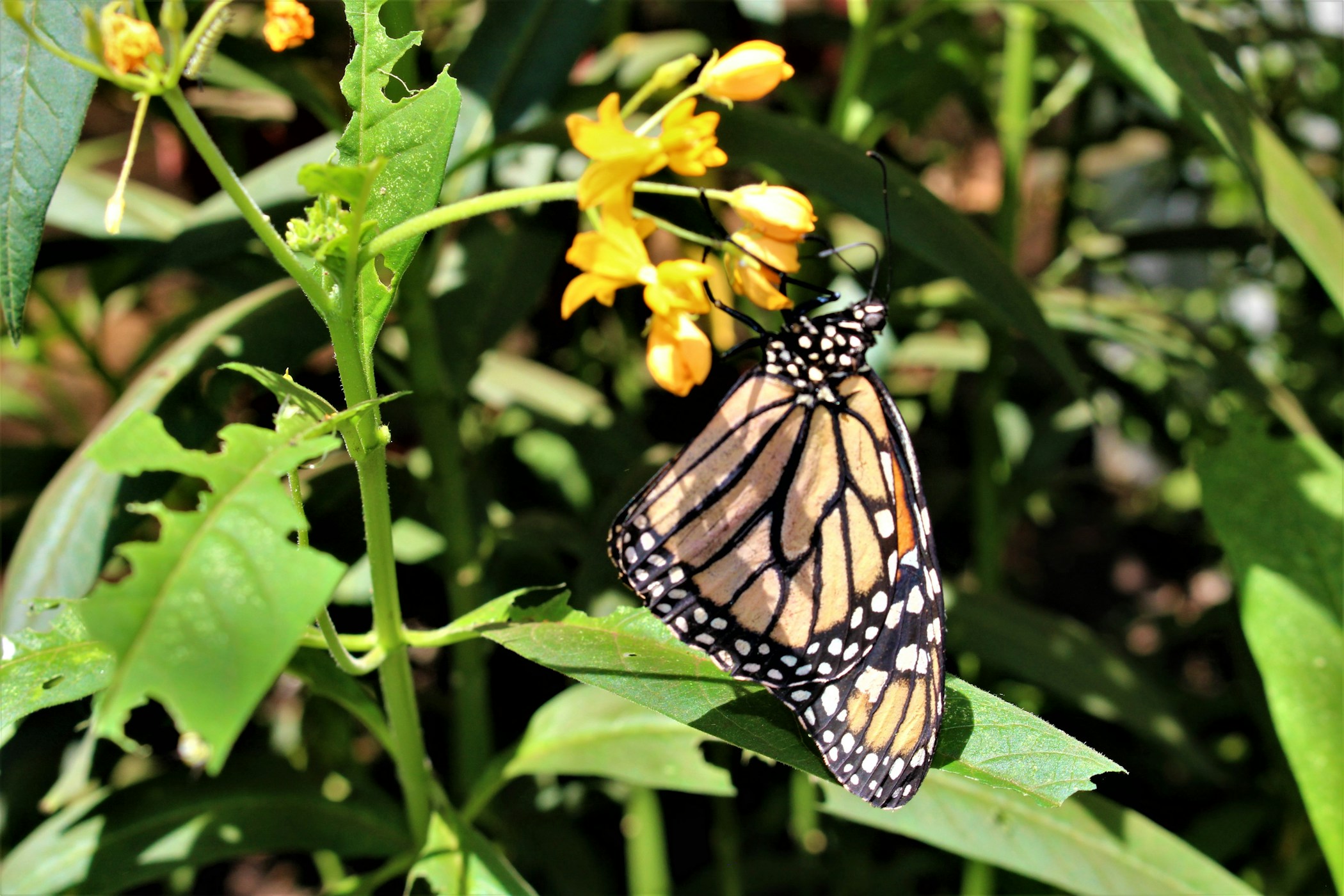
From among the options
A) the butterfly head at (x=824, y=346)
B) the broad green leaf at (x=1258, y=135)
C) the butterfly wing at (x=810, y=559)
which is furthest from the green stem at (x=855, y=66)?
the butterfly wing at (x=810, y=559)

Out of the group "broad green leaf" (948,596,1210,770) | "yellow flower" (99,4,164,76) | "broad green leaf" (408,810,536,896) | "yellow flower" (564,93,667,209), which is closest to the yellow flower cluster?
"yellow flower" (564,93,667,209)

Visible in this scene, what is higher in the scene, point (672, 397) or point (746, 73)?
point (746, 73)

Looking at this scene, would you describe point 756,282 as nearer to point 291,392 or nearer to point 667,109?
point 667,109

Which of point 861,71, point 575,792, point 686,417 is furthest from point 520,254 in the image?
point 575,792

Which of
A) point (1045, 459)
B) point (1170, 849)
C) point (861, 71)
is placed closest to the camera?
point (1170, 849)

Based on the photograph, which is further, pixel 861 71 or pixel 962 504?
pixel 962 504

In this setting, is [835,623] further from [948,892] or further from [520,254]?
[948,892]

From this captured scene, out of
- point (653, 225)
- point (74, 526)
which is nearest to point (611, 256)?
point (653, 225)
